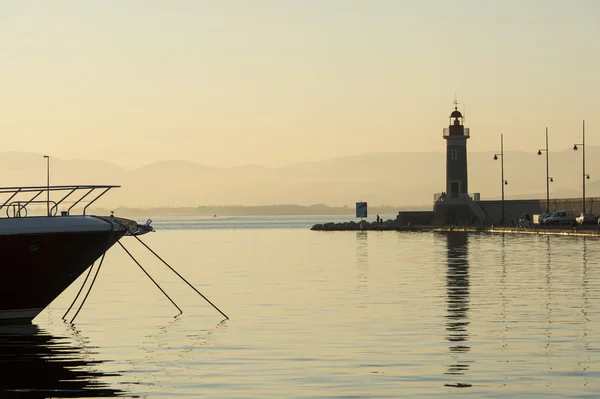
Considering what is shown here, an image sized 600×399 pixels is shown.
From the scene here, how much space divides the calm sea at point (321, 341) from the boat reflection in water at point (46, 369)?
0.04m

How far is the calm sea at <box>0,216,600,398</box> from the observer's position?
1745cm

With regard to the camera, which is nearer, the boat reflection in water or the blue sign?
the boat reflection in water

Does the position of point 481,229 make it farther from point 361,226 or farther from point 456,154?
point 361,226

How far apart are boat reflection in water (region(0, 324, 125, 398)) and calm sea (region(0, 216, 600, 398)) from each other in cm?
4

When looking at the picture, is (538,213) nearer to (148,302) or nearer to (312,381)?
(148,302)

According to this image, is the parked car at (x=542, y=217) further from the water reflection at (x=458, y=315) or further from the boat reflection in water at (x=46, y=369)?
the boat reflection in water at (x=46, y=369)

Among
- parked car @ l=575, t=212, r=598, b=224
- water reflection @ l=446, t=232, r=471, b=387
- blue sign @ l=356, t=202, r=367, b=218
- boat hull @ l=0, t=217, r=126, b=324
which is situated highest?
blue sign @ l=356, t=202, r=367, b=218

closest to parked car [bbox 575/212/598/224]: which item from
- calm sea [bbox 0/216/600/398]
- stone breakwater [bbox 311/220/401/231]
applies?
stone breakwater [bbox 311/220/401/231]

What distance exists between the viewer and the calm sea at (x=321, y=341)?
17453mm

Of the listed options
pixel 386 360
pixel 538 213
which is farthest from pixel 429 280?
pixel 538 213

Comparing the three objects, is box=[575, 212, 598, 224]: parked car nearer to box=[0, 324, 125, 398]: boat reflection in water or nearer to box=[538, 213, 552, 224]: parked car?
box=[538, 213, 552, 224]: parked car

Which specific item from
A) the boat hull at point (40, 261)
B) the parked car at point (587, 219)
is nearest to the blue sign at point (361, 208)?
the parked car at point (587, 219)

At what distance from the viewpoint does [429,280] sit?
141ft

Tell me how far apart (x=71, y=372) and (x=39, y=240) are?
841cm
